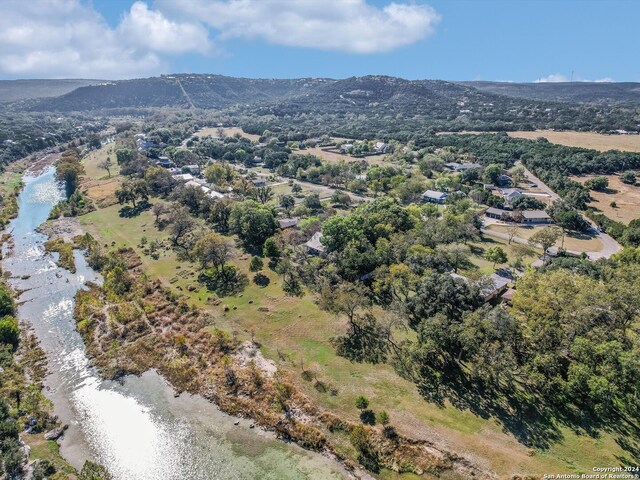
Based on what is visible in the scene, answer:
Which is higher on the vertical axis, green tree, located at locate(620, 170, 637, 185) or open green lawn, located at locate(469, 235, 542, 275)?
green tree, located at locate(620, 170, 637, 185)

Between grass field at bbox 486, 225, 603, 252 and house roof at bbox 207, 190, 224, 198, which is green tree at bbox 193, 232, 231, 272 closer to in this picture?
house roof at bbox 207, 190, 224, 198

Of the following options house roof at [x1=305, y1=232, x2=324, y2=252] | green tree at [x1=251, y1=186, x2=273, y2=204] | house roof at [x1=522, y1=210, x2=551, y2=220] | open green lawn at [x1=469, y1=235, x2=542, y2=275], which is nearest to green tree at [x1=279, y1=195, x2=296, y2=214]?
green tree at [x1=251, y1=186, x2=273, y2=204]

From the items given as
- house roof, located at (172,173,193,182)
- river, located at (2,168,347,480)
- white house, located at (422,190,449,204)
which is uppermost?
house roof, located at (172,173,193,182)

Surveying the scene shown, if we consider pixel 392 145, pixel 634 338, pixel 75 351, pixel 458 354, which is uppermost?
pixel 392 145

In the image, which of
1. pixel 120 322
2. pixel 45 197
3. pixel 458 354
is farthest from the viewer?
pixel 45 197

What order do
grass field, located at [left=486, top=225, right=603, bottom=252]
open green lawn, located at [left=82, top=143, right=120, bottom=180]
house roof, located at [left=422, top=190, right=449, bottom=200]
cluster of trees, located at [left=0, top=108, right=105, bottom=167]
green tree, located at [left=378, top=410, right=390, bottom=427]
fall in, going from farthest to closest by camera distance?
cluster of trees, located at [left=0, top=108, right=105, bottom=167], open green lawn, located at [left=82, top=143, right=120, bottom=180], house roof, located at [left=422, top=190, right=449, bottom=200], grass field, located at [left=486, top=225, right=603, bottom=252], green tree, located at [left=378, top=410, right=390, bottom=427]

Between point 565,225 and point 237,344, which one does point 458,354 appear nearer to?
point 237,344

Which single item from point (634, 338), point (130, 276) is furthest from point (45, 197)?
point (634, 338)

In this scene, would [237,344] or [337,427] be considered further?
[237,344]

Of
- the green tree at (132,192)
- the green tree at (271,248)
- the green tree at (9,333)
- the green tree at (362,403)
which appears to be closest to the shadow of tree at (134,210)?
the green tree at (132,192)
